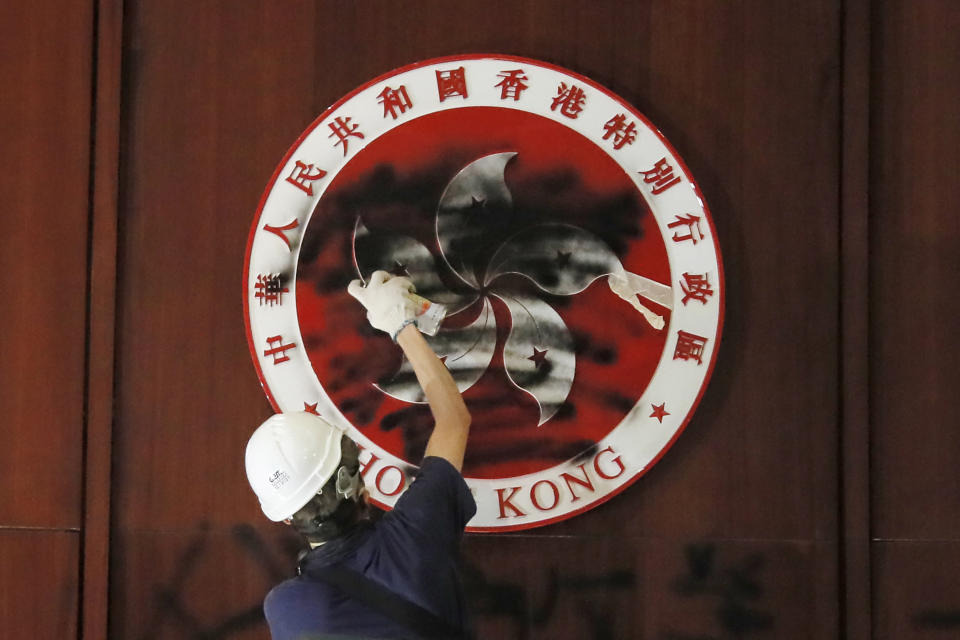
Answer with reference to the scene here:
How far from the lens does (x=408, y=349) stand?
169 centimetres

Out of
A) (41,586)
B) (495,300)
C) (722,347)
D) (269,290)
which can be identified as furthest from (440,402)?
(41,586)

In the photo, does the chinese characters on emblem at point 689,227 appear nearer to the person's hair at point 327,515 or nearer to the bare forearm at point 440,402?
the bare forearm at point 440,402

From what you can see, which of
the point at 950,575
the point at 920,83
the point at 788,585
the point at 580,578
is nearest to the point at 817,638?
the point at 788,585

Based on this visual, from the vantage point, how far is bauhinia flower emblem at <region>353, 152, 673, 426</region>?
1862mm

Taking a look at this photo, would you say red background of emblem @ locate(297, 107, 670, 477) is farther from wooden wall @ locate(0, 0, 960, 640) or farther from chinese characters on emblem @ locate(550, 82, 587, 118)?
wooden wall @ locate(0, 0, 960, 640)

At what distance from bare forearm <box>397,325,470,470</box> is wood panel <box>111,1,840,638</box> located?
0.37 meters

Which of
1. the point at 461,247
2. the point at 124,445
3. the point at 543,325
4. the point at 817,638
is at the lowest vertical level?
the point at 817,638

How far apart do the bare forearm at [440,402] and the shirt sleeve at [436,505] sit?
0.15ft

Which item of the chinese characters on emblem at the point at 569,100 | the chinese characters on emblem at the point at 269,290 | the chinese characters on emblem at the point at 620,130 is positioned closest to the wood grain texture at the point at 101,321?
the chinese characters on emblem at the point at 269,290

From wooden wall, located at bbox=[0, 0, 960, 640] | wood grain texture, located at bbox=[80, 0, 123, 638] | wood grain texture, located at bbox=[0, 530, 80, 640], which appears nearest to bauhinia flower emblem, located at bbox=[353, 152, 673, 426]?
wooden wall, located at bbox=[0, 0, 960, 640]

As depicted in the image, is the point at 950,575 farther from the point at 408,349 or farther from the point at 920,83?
the point at 408,349

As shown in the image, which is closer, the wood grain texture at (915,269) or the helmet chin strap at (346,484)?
the helmet chin strap at (346,484)

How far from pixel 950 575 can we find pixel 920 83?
3.16ft

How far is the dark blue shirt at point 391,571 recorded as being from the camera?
1.34 m
